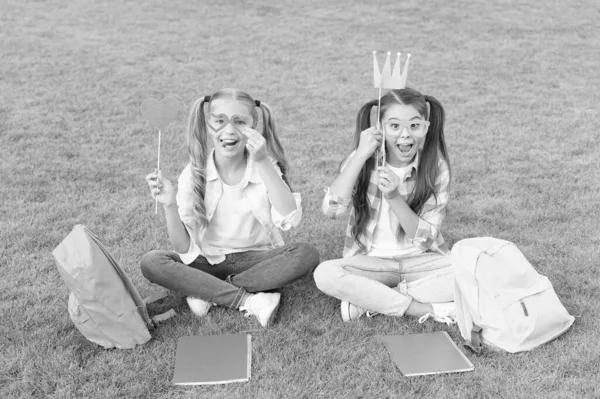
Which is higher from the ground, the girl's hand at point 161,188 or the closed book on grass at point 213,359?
the girl's hand at point 161,188

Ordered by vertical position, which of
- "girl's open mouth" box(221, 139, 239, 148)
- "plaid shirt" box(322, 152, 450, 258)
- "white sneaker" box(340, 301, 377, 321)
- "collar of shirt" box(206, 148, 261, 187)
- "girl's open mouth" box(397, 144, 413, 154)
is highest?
"girl's open mouth" box(221, 139, 239, 148)

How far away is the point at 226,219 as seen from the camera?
3057mm

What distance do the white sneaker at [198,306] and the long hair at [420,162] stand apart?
80cm

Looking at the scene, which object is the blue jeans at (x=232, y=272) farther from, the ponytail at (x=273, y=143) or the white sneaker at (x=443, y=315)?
the white sneaker at (x=443, y=315)

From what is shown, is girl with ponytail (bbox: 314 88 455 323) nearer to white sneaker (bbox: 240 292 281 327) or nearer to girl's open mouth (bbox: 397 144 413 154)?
girl's open mouth (bbox: 397 144 413 154)

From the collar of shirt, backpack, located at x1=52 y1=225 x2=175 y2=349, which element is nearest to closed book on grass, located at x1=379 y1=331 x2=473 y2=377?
the collar of shirt

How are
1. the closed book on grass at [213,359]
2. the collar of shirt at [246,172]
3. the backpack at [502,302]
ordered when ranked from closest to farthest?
the closed book on grass at [213,359]
the backpack at [502,302]
the collar of shirt at [246,172]

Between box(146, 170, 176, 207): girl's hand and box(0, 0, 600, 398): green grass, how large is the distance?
541mm

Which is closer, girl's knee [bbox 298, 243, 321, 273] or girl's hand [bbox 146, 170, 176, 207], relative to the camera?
girl's hand [bbox 146, 170, 176, 207]

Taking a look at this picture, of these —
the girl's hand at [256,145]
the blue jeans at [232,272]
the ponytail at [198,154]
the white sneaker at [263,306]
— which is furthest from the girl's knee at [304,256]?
the girl's hand at [256,145]

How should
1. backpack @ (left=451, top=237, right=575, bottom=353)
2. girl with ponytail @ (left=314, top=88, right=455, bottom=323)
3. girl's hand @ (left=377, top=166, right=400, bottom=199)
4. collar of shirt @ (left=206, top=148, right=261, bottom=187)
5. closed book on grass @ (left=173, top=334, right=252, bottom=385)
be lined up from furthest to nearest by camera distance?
collar of shirt @ (left=206, top=148, right=261, bottom=187)
girl with ponytail @ (left=314, top=88, right=455, bottom=323)
girl's hand @ (left=377, top=166, right=400, bottom=199)
backpack @ (left=451, top=237, right=575, bottom=353)
closed book on grass @ (left=173, top=334, right=252, bottom=385)

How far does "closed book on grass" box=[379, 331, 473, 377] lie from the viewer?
252cm

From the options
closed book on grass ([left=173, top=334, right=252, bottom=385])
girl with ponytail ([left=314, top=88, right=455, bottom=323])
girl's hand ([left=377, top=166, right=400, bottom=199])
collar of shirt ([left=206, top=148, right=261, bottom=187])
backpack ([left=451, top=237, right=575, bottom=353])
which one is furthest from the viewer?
collar of shirt ([left=206, top=148, right=261, bottom=187])

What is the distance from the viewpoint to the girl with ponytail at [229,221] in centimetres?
287
